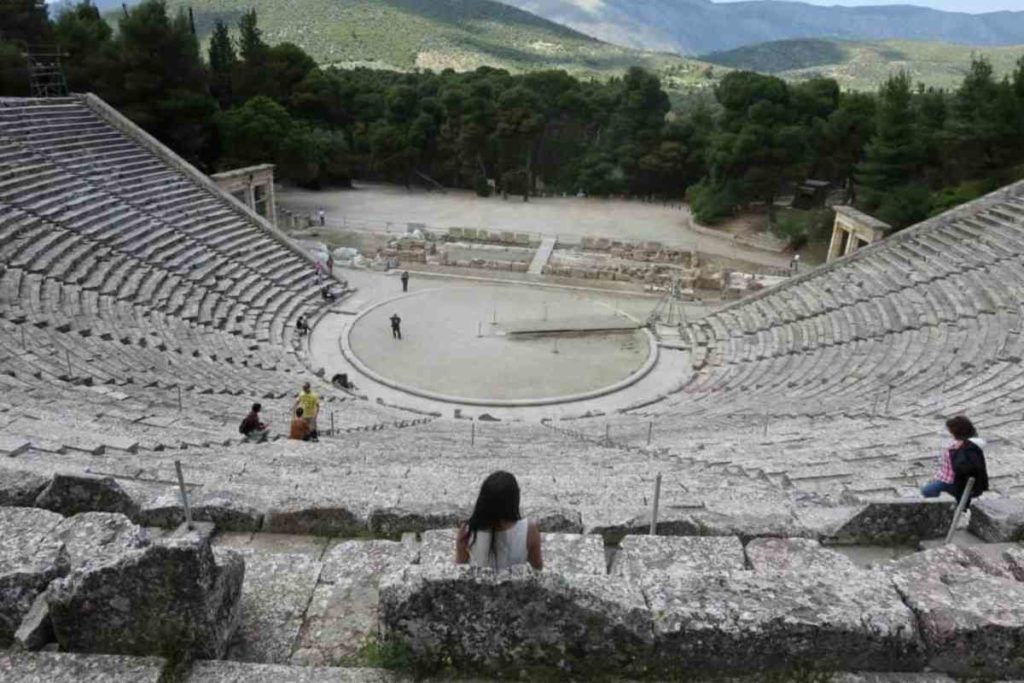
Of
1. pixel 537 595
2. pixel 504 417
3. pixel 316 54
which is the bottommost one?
pixel 504 417

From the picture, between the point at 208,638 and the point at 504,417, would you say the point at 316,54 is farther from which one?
the point at 208,638

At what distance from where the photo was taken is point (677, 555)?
3.88 meters

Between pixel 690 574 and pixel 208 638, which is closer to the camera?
pixel 208 638

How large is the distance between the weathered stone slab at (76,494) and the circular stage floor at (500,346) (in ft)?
36.7

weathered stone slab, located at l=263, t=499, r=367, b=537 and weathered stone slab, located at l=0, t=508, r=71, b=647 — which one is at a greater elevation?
weathered stone slab, located at l=0, t=508, r=71, b=647

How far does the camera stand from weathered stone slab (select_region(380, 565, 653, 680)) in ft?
9.19

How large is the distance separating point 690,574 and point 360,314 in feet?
59.0

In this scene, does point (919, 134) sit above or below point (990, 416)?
above

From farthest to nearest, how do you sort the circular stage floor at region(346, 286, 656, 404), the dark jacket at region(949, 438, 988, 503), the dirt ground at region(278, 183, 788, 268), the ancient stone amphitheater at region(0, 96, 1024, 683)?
the dirt ground at region(278, 183, 788, 268), the circular stage floor at region(346, 286, 656, 404), the dark jacket at region(949, 438, 988, 503), the ancient stone amphitheater at region(0, 96, 1024, 683)

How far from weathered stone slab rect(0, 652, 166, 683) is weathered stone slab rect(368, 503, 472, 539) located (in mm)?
1992

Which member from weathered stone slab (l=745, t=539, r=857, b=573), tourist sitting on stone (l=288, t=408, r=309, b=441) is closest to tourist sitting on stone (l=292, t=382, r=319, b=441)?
tourist sitting on stone (l=288, t=408, r=309, b=441)

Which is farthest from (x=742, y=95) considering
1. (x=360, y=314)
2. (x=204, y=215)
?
(x=204, y=215)

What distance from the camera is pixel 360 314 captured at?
803 inches

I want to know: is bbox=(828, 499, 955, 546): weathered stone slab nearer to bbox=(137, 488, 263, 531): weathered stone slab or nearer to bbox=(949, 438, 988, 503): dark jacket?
bbox=(949, 438, 988, 503): dark jacket
